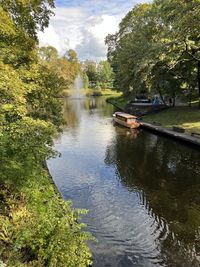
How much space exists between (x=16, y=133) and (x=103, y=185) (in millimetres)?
9676

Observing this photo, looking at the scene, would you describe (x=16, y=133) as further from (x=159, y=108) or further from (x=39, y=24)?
(x=159, y=108)

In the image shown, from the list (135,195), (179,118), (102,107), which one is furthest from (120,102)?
(135,195)

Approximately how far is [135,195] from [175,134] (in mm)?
14527

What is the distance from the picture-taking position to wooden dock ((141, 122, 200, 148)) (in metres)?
27.5

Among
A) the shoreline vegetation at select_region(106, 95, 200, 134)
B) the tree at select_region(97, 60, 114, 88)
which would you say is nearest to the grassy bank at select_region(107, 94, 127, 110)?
the shoreline vegetation at select_region(106, 95, 200, 134)

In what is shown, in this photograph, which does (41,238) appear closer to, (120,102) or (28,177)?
(28,177)

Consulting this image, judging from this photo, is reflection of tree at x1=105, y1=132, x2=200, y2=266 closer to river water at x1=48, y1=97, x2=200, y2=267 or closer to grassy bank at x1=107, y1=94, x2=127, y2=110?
river water at x1=48, y1=97, x2=200, y2=267

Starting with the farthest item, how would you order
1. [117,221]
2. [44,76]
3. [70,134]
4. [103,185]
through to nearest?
[70,134]
[103,185]
[44,76]
[117,221]

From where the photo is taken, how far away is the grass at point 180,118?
33294mm

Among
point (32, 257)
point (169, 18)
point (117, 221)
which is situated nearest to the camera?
point (32, 257)

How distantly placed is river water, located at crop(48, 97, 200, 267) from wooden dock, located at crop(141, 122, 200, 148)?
714 mm

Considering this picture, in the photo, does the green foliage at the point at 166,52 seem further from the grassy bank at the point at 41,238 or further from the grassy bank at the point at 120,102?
the grassy bank at the point at 41,238

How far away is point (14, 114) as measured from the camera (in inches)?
506

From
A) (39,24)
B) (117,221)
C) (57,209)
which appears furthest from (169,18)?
(57,209)
